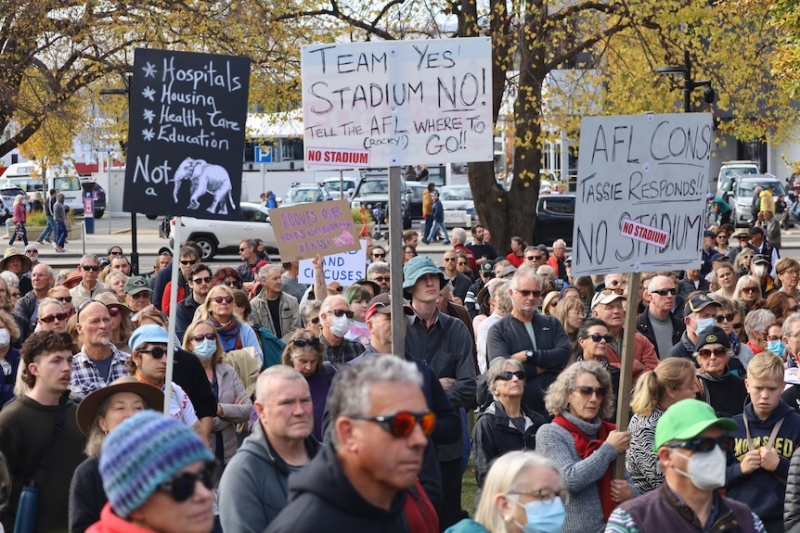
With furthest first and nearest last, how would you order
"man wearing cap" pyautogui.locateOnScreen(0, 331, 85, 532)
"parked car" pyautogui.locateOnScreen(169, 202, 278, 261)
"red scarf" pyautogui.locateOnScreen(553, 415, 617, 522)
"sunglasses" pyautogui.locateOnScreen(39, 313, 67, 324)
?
"parked car" pyautogui.locateOnScreen(169, 202, 278, 261) → "sunglasses" pyautogui.locateOnScreen(39, 313, 67, 324) → "red scarf" pyautogui.locateOnScreen(553, 415, 617, 522) → "man wearing cap" pyautogui.locateOnScreen(0, 331, 85, 532)

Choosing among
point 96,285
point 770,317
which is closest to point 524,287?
point 770,317

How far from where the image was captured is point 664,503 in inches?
186

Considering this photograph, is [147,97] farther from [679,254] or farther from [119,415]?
[679,254]

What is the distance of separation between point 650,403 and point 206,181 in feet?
8.99

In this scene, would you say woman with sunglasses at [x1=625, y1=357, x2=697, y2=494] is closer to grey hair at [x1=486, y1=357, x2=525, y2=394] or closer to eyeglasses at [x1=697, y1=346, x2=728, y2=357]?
grey hair at [x1=486, y1=357, x2=525, y2=394]

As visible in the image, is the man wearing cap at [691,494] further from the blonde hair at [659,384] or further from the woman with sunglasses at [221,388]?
the woman with sunglasses at [221,388]

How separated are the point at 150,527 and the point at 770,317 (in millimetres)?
7541

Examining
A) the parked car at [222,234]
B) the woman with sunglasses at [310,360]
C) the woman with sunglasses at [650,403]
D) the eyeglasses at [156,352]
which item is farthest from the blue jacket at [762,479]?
the parked car at [222,234]

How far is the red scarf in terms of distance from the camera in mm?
6184

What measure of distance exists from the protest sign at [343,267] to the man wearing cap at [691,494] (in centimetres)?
771

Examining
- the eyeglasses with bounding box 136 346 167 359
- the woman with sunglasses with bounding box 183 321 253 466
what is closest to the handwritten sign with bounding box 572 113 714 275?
the eyeglasses with bounding box 136 346 167 359

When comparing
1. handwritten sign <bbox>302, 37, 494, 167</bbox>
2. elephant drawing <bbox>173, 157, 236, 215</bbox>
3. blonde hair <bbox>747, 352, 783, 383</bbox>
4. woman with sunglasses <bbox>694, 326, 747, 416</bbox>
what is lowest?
woman with sunglasses <bbox>694, 326, 747, 416</bbox>

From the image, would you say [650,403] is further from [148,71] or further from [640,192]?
[148,71]

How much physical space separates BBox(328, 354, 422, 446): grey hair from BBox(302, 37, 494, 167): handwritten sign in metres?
3.13
